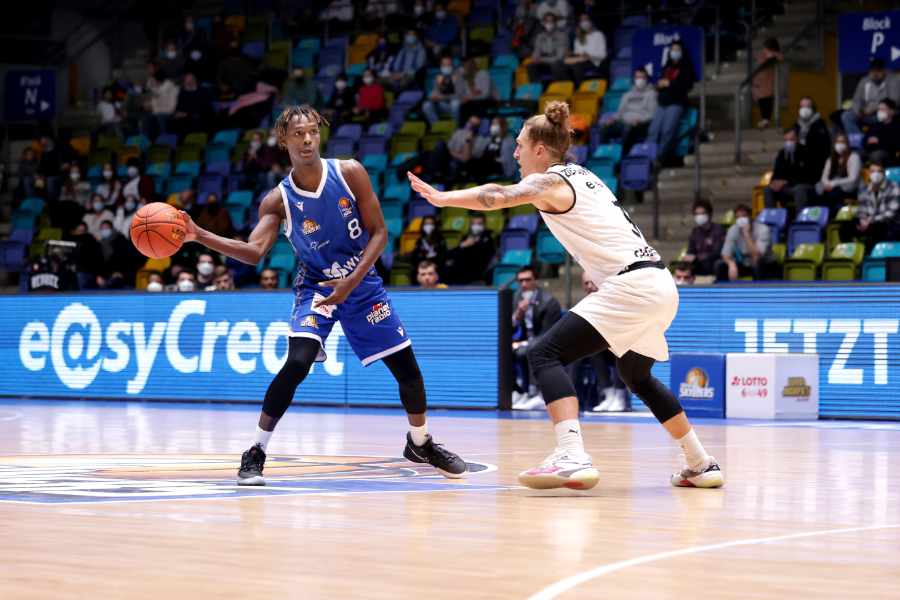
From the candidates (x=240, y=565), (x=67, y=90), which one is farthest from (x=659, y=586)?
(x=67, y=90)

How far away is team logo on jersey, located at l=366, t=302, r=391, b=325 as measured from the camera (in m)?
8.69

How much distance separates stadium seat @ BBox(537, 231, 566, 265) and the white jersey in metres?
12.9

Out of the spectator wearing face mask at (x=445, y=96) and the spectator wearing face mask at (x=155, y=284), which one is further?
the spectator wearing face mask at (x=445, y=96)

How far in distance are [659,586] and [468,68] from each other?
2082cm

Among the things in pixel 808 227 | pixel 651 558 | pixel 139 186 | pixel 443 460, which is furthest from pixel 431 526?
pixel 139 186

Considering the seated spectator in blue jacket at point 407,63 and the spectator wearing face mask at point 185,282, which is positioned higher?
the seated spectator in blue jacket at point 407,63

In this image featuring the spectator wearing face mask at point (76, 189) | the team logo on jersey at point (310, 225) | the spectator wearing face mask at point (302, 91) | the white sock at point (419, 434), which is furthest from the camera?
the spectator wearing face mask at point (76, 189)

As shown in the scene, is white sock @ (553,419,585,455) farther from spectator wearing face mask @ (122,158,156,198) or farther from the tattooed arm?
spectator wearing face mask @ (122,158,156,198)

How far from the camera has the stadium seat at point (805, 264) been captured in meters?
18.5

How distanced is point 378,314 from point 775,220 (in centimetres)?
1192

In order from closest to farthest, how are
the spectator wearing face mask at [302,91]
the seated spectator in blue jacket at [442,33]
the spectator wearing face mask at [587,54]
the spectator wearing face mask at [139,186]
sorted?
1. the spectator wearing face mask at [587,54]
2. the spectator wearing face mask at [139,186]
3. the seated spectator in blue jacket at [442,33]
4. the spectator wearing face mask at [302,91]

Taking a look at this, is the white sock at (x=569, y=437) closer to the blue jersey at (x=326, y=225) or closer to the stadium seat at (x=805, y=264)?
the blue jersey at (x=326, y=225)

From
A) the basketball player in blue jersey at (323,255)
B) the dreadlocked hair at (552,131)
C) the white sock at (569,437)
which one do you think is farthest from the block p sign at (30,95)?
the white sock at (569,437)

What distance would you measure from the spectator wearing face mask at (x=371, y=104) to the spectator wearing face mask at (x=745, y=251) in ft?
28.4
